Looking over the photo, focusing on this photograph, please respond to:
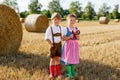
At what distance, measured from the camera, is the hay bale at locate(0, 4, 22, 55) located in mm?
9297

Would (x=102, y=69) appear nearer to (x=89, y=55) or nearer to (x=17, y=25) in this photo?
(x=89, y=55)

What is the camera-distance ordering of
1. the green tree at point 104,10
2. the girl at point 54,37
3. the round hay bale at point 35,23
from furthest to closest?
the green tree at point 104,10 < the round hay bale at point 35,23 < the girl at point 54,37

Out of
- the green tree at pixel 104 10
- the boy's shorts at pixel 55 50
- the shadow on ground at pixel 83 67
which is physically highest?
the boy's shorts at pixel 55 50

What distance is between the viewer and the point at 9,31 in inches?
382

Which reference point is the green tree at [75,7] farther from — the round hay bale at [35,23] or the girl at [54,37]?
the girl at [54,37]

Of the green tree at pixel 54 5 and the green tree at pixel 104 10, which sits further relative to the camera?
the green tree at pixel 104 10

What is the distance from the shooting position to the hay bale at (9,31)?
9.30 meters

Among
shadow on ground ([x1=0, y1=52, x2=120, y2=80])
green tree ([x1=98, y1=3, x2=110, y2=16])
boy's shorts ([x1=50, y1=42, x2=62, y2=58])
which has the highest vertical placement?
boy's shorts ([x1=50, y1=42, x2=62, y2=58])

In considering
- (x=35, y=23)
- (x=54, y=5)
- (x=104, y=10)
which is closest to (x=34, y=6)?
(x=54, y=5)

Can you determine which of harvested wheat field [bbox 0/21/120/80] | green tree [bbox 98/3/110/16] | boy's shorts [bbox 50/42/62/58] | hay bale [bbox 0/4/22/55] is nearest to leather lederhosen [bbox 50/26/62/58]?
boy's shorts [bbox 50/42/62/58]

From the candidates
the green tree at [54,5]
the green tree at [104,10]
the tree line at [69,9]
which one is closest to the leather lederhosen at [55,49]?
the tree line at [69,9]

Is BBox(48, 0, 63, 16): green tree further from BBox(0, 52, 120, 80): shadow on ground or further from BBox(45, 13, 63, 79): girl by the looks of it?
BBox(45, 13, 63, 79): girl

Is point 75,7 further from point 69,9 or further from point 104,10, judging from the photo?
point 104,10

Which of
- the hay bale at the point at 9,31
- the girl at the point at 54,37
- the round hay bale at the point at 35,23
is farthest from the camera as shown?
the round hay bale at the point at 35,23
